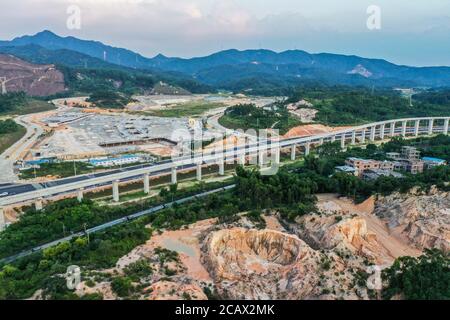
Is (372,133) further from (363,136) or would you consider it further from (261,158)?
(261,158)

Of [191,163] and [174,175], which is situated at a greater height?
[191,163]

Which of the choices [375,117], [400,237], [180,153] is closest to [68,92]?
[180,153]

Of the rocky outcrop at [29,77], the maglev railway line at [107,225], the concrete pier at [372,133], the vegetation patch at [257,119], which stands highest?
the rocky outcrop at [29,77]

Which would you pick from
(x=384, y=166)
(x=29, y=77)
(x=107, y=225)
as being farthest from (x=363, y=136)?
(x=29, y=77)

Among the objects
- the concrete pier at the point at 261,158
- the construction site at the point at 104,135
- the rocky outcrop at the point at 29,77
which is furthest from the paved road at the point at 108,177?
the rocky outcrop at the point at 29,77

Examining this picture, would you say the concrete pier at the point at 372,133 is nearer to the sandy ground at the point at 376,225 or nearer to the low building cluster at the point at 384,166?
the low building cluster at the point at 384,166

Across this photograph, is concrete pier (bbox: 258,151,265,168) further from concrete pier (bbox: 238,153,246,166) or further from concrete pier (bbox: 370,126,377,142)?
concrete pier (bbox: 370,126,377,142)

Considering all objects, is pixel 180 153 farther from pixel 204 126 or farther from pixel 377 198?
pixel 377 198
